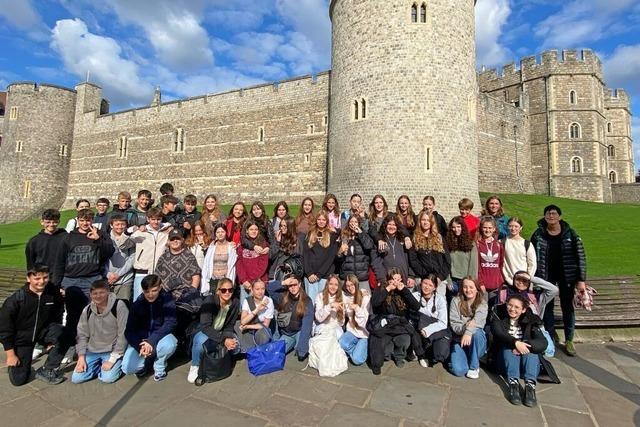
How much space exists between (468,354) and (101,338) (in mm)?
3843

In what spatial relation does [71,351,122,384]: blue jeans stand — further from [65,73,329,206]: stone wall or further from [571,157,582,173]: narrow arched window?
[571,157,582,173]: narrow arched window

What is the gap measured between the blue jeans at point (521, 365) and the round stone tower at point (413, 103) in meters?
11.2

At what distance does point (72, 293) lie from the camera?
462 cm

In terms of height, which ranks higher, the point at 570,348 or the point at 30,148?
the point at 30,148

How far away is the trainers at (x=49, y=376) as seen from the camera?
395 cm

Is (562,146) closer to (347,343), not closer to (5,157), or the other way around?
(347,343)

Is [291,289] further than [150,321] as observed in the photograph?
Yes

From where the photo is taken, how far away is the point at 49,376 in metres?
3.99

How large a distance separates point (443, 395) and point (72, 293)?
416cm

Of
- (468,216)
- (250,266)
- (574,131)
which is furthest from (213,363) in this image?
(574,131)

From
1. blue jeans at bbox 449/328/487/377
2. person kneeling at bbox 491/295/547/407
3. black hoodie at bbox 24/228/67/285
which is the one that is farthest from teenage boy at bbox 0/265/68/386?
person kneeling at bbox 491/295/547/407

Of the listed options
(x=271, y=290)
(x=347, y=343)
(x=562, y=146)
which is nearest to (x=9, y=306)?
(x=271, y=290)

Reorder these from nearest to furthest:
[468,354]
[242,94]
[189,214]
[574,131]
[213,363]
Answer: [213,363], [468,354], [189,214], [242,94], [574,131]

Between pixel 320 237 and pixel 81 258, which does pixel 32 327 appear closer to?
pixel 81 258
